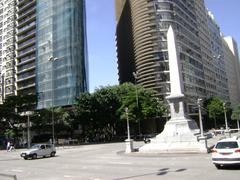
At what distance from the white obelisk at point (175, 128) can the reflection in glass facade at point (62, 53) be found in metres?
53.9

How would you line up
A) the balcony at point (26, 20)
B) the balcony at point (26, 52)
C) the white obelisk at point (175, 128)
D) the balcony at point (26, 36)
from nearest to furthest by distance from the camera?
the white obelisk at point (175, 128)
the balcony at point (26, 52)
the balcony at point (26, 36)
the balcony at point (26, 20)

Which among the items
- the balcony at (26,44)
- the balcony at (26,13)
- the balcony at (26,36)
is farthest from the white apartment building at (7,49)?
the balcony at (26,13)

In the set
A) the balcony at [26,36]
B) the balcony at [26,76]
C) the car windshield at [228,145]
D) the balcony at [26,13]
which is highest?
the balcony at [26,13]

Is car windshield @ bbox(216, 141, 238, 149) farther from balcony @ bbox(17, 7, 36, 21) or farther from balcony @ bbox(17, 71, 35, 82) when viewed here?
balcony @ bbox(17, 7, 36, 21)

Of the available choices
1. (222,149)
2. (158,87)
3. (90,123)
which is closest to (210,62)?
(158,87)

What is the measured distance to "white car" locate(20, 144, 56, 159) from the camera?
3325cm

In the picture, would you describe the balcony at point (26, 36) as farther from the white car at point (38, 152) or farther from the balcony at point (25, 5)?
the white car at point (38, 152)

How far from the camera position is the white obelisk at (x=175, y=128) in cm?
2935

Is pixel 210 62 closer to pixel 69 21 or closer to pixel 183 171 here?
pixel 69 21

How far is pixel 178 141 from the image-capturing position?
3059 centimetres

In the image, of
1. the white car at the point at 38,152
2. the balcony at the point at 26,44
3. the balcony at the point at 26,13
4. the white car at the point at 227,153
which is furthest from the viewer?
the balcony at the point at 26,13

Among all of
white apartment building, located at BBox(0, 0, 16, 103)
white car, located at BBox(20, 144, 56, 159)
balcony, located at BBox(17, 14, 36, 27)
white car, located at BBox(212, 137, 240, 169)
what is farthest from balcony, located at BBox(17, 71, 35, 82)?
white car, located at BBox(212, 137, 240, 169)

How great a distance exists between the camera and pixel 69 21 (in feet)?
295

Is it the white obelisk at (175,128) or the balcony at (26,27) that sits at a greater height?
the balcony at (26,27)
